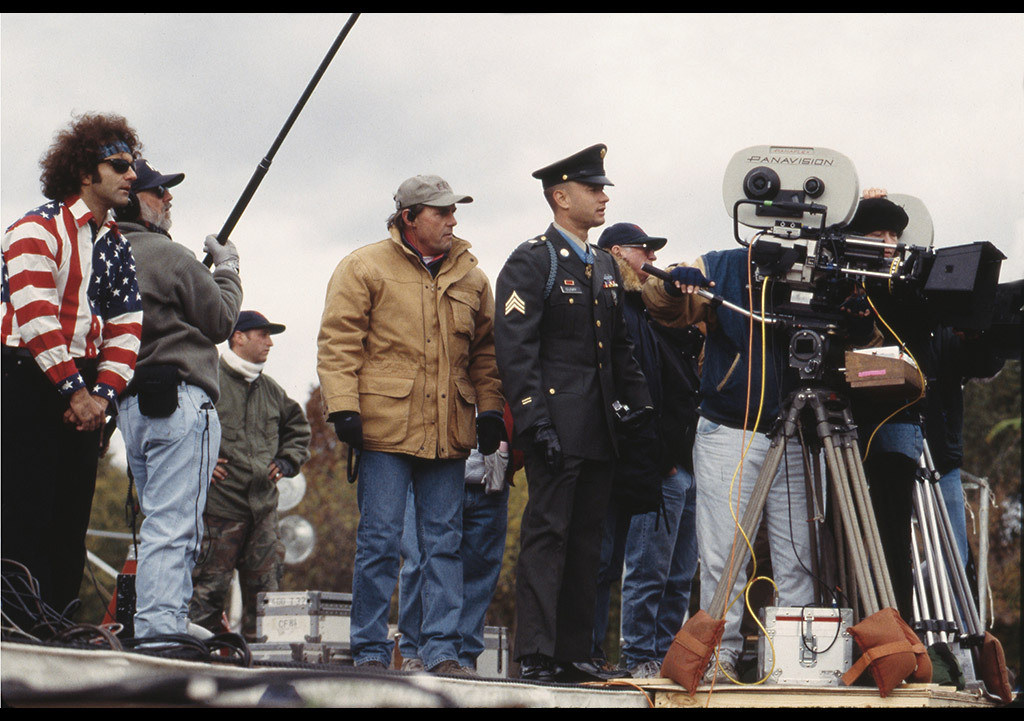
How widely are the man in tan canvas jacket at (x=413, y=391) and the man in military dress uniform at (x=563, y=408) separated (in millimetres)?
413

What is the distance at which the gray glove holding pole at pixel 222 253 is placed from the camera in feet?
19.2

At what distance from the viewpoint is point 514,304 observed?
529 cm

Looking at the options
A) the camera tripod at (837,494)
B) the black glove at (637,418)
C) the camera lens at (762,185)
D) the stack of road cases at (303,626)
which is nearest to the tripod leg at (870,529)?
the camera tripod at (837,494)

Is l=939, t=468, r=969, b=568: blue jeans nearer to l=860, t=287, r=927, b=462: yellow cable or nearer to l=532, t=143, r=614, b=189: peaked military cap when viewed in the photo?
l=860, t=287, r=927, b=462: yellow cable

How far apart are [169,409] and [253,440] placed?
9.48 ft

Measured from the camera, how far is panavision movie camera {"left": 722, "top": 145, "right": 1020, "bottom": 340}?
532 centimetres

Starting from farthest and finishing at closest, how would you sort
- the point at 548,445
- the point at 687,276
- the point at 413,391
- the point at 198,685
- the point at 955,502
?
1. the point at 955,502
2. the point at 413,391
3. the point at 687,276
4. the point at 548,445
5. the point at 198,685

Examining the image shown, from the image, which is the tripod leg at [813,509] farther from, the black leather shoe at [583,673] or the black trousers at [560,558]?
the black leather shoe at [583,673]

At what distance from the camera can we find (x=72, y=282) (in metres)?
4.58

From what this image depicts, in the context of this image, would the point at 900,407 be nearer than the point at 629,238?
Yes

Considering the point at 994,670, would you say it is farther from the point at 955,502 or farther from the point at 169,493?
the point at 169,493

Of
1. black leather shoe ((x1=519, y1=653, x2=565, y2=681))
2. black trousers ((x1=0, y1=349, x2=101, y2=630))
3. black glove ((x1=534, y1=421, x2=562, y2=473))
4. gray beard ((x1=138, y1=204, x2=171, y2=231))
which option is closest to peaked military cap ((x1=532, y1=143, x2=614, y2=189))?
black glove ((x1=534, y1=421, x2=562, y2=473))

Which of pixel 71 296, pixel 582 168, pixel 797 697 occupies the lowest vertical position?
pixel 797 697

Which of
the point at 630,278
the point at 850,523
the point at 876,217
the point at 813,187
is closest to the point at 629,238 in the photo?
the point at 630,278
